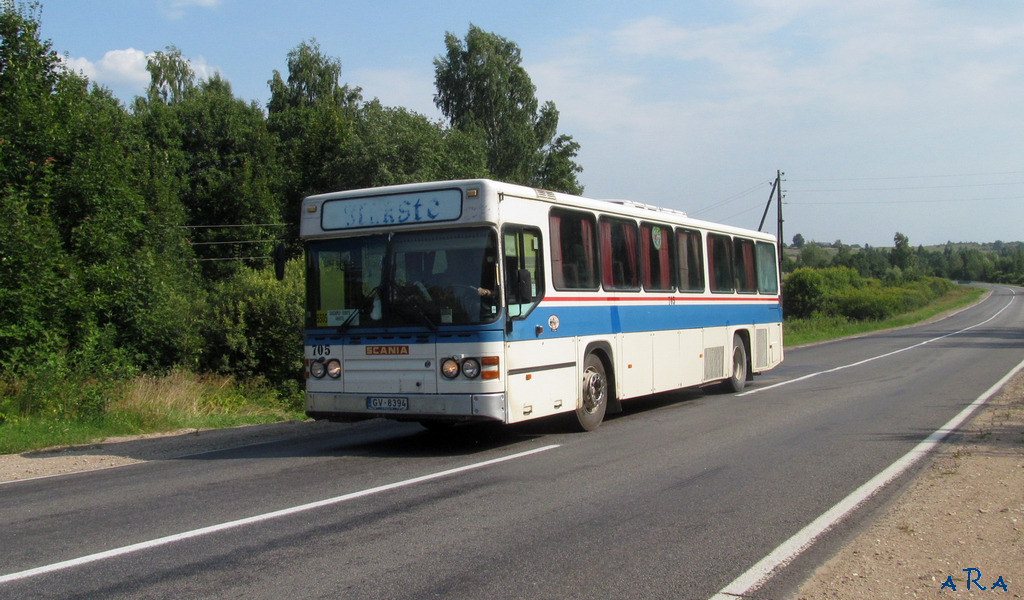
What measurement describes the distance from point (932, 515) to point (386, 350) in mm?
5784

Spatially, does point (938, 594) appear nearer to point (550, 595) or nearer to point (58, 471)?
point (550, 595)

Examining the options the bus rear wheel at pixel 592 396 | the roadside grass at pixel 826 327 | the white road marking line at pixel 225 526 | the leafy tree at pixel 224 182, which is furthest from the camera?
the leafy tree at pixel 224 182

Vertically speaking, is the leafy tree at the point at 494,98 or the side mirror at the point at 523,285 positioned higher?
the leafy tree at the point at 494,98

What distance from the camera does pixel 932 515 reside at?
21.8ft

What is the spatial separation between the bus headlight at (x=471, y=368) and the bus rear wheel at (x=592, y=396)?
2.18 meters

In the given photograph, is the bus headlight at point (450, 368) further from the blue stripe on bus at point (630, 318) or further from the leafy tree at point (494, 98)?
the leafy tree at point (494, 98)

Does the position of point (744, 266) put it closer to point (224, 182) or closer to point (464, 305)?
point (464, 305)

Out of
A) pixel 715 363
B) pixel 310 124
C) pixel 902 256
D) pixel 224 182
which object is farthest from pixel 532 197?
pixel 902 256

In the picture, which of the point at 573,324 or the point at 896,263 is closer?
the point at 573,324

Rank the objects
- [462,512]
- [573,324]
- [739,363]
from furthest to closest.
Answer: [739,363]
[573,324]
[462,512]

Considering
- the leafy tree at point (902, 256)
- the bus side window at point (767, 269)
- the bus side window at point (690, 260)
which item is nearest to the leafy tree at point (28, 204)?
the bus side window at point (690, 260)

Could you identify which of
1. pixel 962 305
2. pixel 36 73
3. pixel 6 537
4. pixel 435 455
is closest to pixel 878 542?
pixel 435 455

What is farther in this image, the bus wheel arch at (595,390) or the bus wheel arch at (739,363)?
the bus wheel arch at (739,363)

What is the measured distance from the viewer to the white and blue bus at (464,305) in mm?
9500
